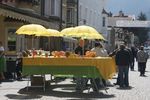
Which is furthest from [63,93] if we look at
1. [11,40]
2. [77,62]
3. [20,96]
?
[11,40]

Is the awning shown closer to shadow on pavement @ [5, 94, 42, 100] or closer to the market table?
the market table

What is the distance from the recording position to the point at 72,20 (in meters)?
58.7

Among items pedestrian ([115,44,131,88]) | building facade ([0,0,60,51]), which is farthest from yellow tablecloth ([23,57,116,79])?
building facade ([0,0,60,51])

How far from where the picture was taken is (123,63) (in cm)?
2208

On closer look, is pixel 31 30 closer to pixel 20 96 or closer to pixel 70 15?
pixel 20 96

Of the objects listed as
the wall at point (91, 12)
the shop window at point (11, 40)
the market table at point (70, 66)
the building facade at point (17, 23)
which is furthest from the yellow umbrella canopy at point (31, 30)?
the wall at point (91, 12)

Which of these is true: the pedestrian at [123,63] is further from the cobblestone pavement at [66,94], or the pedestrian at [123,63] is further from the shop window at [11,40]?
the shop window at [11,40]

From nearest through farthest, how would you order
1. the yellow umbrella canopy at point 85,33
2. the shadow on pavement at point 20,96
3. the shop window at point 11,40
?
the shadow on pavement at point 20,96 → the yellow umbrella canopy at point 85,33 → the shop window at point 11,40

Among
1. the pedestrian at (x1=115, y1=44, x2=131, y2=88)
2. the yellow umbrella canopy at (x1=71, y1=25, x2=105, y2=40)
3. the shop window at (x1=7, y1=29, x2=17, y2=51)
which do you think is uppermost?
the yellow umbrella canopy at (x1=71, y1=25, x2=105, y2=40)

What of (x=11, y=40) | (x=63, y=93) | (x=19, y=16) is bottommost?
(x=63, y=93)

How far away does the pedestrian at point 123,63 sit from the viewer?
2206 centimetres

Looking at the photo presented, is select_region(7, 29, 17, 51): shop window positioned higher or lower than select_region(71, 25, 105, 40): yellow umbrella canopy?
lower

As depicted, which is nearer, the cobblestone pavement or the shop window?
the cobblestone pavement

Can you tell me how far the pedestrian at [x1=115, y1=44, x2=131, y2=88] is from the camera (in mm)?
22062
